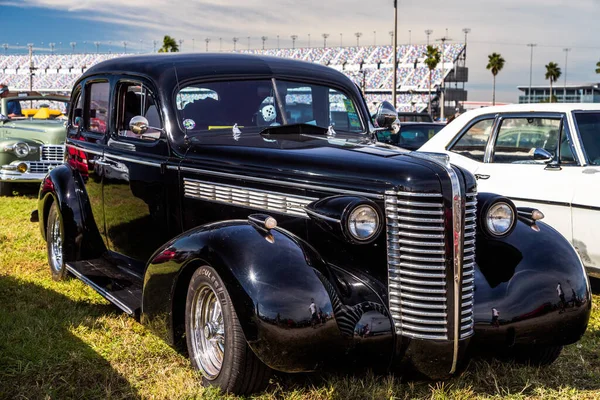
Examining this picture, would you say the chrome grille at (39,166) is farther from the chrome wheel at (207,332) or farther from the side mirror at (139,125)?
the chrome wheel at (207,332)

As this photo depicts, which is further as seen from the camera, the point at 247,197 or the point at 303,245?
the point at 247,197

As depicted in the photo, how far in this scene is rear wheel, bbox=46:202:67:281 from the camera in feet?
20.3

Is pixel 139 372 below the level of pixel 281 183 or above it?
below

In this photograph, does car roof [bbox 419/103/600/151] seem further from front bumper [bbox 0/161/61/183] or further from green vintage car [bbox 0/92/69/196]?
front bumper [bbox 0/161/61/183]

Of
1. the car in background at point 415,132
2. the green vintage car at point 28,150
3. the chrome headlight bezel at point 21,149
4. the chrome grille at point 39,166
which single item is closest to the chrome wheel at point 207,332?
the green vintage car at point 28,150

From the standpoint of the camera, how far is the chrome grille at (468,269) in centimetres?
352

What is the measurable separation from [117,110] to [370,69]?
70.8 m

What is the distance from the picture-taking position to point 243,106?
15.7 feet

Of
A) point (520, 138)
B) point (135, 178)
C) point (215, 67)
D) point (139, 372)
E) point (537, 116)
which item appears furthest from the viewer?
point (520, 138)

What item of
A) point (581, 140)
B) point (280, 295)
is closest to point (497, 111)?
point (581, 140)

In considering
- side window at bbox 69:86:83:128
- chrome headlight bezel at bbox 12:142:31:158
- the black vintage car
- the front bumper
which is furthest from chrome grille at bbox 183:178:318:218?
chrome headlight bezel at bbox 12:142:31:158

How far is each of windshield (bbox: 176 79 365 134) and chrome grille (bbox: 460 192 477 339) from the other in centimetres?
162

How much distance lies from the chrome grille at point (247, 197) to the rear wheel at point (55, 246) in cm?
214

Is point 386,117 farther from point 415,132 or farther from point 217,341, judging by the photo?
point 415,132
